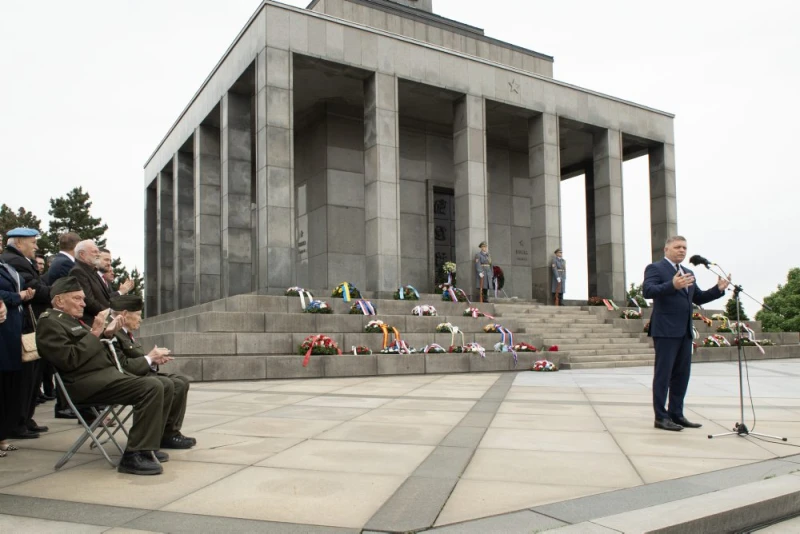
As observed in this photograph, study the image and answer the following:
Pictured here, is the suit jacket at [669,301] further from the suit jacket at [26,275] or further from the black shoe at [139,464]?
the suit jacket at [26,275]

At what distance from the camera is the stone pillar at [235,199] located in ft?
76.4

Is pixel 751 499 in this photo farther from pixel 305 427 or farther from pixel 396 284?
pixel 396 284

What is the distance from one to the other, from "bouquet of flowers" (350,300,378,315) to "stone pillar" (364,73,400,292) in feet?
12.2

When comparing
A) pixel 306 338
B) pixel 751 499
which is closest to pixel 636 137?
pixel 306 338

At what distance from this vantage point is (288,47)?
70.0 ft

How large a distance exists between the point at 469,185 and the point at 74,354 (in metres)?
20.6

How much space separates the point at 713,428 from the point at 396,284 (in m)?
15.5

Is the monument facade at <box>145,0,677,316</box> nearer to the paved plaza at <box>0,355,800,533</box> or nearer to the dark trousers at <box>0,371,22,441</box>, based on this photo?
the paved plaza at <box>0,355,800,533</box>

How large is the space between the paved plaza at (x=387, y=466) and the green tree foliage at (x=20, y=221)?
1991 inches

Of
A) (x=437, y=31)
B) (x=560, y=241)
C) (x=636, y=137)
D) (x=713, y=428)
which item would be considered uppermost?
(x=437, y=31)

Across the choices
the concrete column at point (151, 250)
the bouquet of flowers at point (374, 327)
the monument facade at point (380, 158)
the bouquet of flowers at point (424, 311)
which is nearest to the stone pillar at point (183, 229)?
the monument facade at point (380, 158)

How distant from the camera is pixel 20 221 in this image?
54.9 m

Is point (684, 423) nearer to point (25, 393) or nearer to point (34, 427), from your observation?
point (25, 393)

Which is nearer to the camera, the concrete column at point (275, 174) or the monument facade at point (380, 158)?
the concrete column at point (275, 174)
